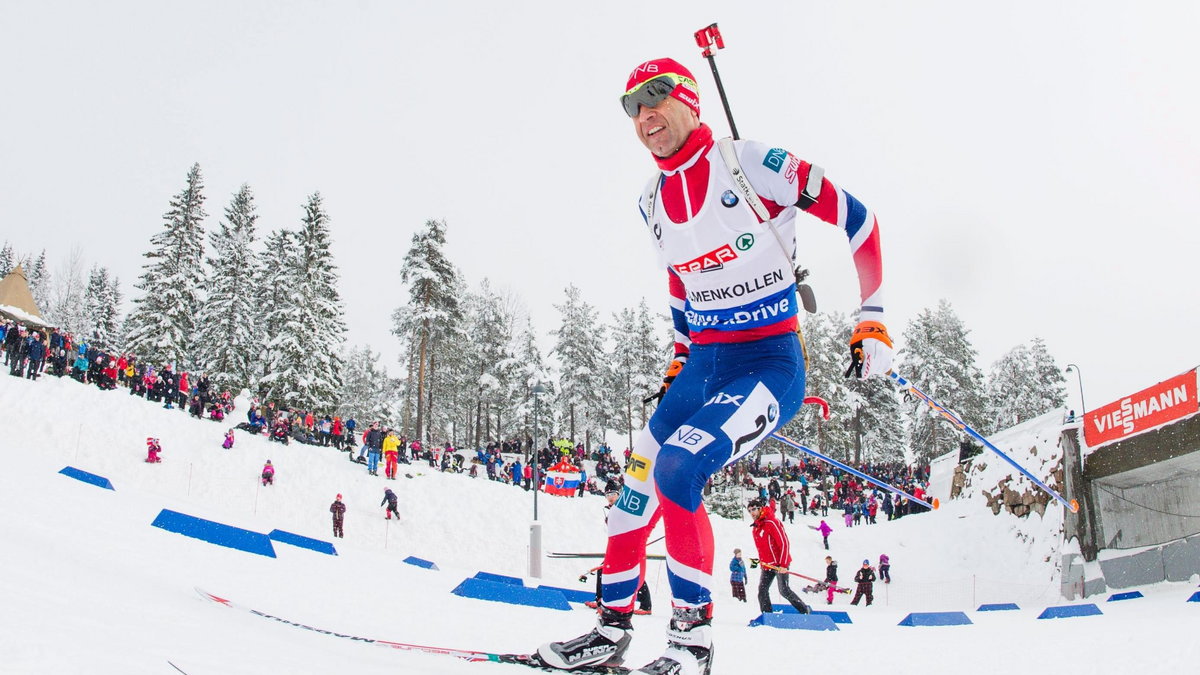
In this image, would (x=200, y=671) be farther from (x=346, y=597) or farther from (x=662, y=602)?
(x=662, y=602)

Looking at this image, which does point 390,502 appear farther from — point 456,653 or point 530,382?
point 530,382

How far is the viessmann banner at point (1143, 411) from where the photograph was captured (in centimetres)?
1545

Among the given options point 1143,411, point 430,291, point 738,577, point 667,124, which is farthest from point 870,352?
point 430,291

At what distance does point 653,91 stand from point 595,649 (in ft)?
8.58

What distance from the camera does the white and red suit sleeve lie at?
3.55 m

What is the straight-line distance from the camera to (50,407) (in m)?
21.6

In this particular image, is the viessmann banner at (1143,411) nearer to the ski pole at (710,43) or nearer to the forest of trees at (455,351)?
the ski pole at (710,43)

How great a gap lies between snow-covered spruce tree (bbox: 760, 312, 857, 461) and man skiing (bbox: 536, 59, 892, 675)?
4681 centimetres

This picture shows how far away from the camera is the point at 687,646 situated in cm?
287

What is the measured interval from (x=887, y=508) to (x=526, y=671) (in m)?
30.1

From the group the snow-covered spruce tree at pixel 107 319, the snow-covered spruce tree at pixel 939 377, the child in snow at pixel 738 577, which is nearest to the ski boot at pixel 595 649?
the child in snow at pixel 738 577

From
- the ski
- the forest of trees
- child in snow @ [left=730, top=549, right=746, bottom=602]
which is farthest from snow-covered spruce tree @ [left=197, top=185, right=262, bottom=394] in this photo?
the ski

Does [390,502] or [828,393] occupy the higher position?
[828,393]

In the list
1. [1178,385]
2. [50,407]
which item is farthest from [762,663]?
[50,407]
